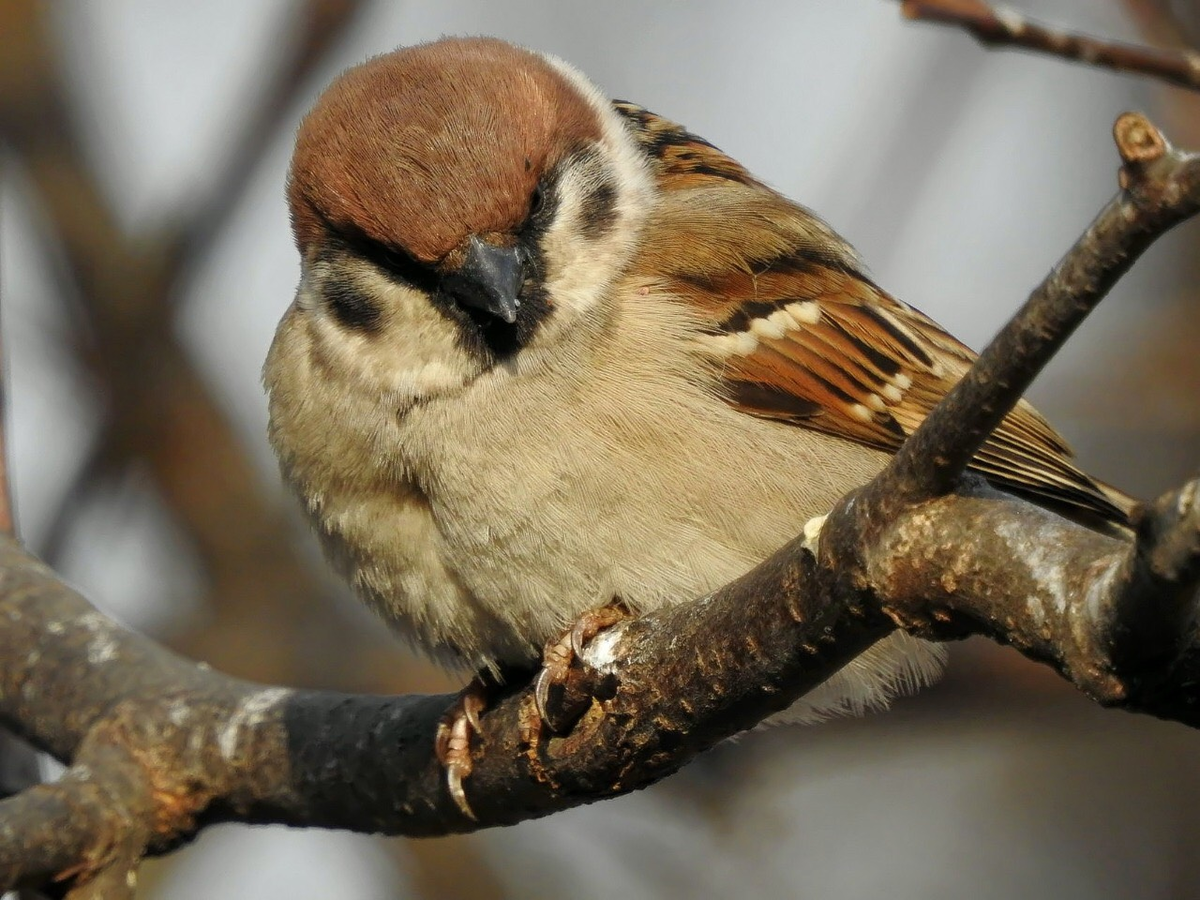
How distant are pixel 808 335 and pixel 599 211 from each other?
2.10 feet

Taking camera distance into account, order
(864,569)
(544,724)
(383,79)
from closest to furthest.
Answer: (864,569) → (544,724) → (383,79)

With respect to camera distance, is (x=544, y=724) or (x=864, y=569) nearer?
(x=864, y=569)

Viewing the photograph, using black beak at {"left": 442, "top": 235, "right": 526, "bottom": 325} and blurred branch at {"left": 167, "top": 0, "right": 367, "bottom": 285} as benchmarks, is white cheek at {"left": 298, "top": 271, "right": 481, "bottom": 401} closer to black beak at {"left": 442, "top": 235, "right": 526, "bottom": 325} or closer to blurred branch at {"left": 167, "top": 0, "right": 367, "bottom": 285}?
black beak at {"left": 442, "top": 235, "right": 526, "bottom": 325}

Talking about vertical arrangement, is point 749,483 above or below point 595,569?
above

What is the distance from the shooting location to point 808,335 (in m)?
3.79

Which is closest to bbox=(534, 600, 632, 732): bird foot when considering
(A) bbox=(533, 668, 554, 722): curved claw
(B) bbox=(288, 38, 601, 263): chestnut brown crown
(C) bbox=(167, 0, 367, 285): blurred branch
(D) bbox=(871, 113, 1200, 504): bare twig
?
(A) bbox=(533, 668, 554, 722): curved claw

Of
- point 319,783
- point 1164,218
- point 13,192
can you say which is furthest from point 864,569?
point 13,192

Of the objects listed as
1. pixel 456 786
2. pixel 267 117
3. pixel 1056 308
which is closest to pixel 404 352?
pixel 456 786

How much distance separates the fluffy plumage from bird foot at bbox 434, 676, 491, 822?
A: 0.42ft

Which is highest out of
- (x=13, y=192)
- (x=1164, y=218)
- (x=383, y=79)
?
(x=1164, y=218)

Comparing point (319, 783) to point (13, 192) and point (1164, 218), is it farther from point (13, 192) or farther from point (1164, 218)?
point (13, 192)

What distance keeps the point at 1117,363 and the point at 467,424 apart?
398 cm

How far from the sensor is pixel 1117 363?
250 inches

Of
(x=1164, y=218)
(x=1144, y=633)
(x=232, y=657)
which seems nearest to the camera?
(x=1164, y=218)
